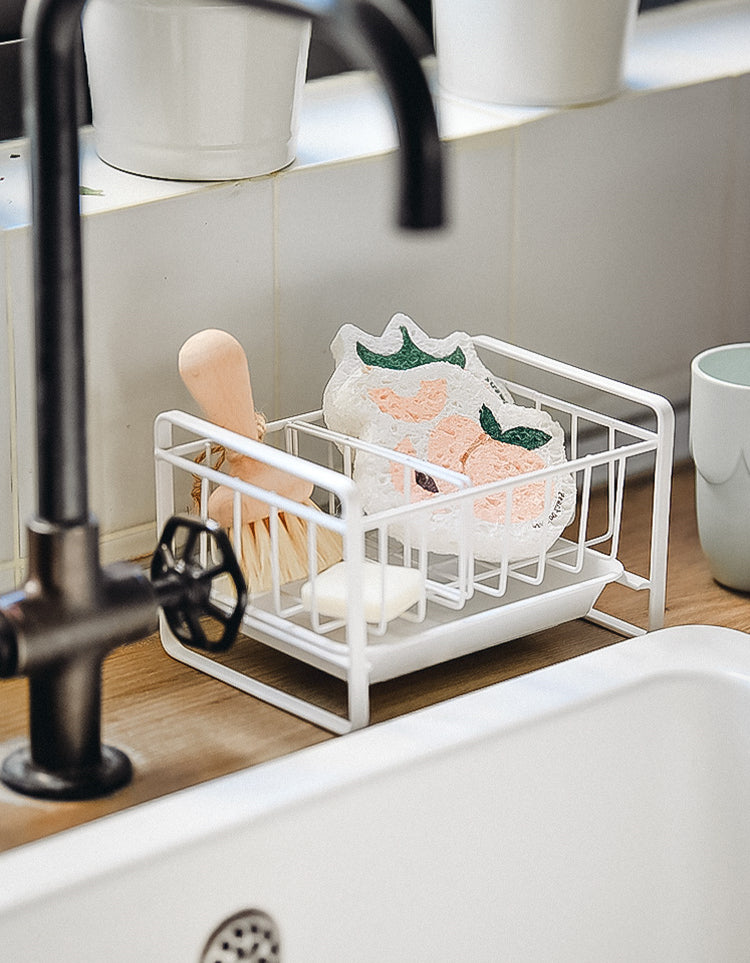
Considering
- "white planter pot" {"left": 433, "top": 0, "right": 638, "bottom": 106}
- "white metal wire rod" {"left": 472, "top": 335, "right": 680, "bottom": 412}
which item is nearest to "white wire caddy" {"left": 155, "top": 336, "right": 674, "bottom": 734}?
"white metal wire rod" {"left": 472, "top": 335, "right": 680, "bottom": 412}

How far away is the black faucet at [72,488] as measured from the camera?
1.82ft

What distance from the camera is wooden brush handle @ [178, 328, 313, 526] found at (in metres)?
0.84

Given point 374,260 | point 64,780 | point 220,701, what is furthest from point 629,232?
point 64,780

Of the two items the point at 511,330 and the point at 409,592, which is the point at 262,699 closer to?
the point at 409,592

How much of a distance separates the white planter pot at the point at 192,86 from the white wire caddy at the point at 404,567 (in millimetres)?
168

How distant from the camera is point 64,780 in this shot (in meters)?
0.75

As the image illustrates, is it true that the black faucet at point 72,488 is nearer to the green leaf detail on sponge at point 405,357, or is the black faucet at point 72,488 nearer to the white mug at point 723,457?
the green leaf detail on sponge at point 405,357

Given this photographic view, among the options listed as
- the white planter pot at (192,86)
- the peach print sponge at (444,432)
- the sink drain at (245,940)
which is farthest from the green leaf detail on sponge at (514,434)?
the sink drain at (245,940)

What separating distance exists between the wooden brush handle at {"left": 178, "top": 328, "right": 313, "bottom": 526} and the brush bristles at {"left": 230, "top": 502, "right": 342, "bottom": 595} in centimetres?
1

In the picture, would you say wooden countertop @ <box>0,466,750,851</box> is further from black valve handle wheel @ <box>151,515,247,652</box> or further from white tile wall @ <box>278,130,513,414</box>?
white tile wall @ <box>278,130,513,414</box>

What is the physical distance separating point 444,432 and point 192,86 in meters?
0.25

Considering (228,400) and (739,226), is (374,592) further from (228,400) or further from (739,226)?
(739,226)

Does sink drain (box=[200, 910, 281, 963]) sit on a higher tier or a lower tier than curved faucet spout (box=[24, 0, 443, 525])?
lower

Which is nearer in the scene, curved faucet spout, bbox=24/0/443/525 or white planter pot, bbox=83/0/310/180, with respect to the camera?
curved faucet spout, bbox=24/0/443/525
